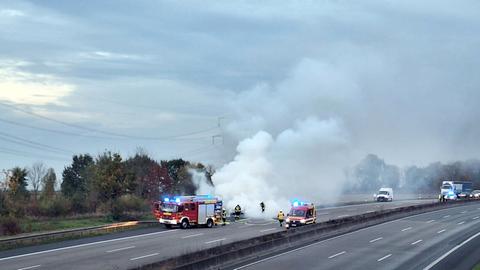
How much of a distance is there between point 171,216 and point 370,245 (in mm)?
19613

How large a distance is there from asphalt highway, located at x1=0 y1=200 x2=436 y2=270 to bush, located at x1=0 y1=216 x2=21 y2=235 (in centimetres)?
958

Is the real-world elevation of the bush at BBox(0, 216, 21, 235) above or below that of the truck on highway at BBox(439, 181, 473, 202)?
below

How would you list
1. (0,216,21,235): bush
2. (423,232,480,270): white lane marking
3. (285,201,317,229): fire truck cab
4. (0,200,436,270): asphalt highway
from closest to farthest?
(423,232,480,270): white lane marking → (0,200,436,270): asphalt highway → (0,216,21,235): bush → (285,201,317,229): fire truck cab

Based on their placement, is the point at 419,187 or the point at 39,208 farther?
the point at 419,187

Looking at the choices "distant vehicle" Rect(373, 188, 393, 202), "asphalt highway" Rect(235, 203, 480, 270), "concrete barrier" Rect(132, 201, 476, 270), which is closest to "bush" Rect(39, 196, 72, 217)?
"concrete barrier" Rect(132, 201, 476, 270)

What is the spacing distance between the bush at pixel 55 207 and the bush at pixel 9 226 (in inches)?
A: 710

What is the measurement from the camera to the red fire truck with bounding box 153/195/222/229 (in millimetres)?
54188

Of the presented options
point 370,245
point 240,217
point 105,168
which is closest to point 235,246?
point 370,245

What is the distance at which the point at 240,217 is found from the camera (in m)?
67.8

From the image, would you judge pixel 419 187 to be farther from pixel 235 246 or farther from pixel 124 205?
pixel 235 246

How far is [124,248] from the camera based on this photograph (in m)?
39.5

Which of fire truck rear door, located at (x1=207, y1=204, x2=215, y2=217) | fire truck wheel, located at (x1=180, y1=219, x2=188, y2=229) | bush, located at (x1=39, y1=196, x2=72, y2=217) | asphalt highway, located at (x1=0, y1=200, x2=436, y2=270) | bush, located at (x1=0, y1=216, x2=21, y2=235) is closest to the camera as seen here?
asphalt highway, located at (x1=0, y1=200, x2=436, y2=270)

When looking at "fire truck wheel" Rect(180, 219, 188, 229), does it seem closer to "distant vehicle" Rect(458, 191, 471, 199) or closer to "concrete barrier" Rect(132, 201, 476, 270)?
"concrete barrier" Rect(132, 201, 476, 270)

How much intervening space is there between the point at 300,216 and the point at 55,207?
33.5m
